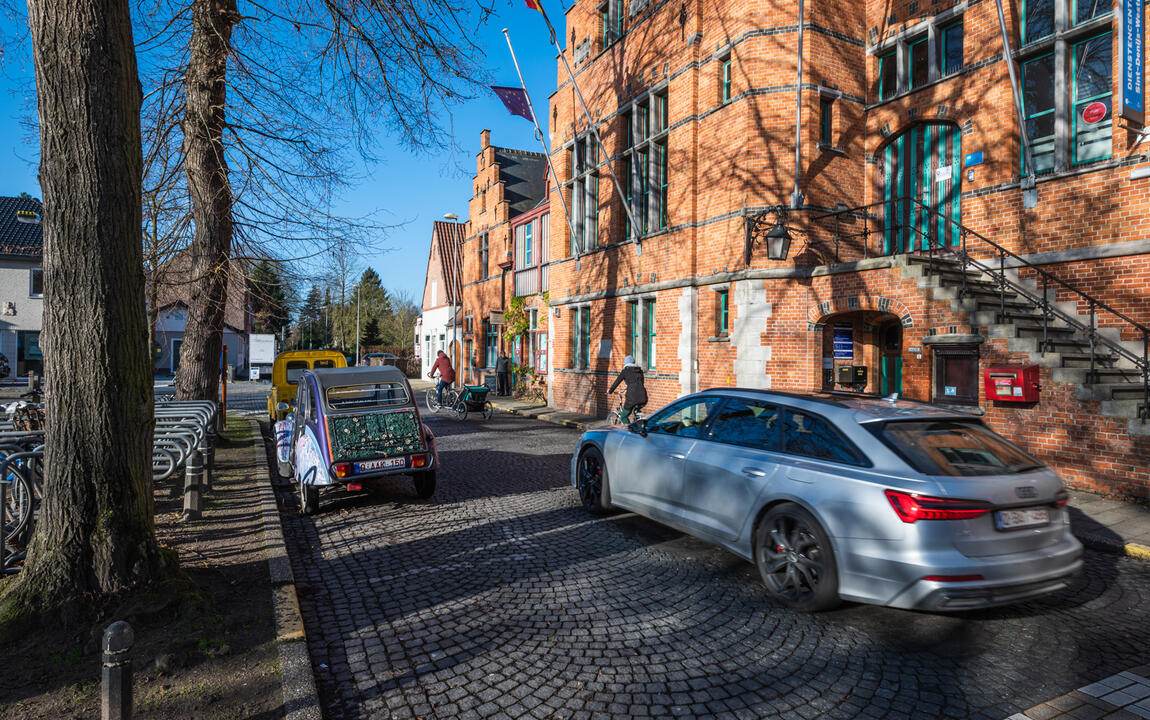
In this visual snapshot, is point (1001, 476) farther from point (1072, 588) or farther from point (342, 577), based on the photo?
point (342, 577)

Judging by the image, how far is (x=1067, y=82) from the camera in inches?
420

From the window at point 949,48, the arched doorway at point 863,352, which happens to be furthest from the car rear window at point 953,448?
the window at point 949,48

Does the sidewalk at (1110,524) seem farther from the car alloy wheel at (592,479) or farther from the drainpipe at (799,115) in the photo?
the drainpipe at (799,115)

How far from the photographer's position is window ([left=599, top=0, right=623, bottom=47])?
1906cm

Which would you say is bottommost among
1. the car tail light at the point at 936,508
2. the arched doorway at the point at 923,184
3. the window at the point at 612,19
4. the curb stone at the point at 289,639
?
the curb stone at the point at 289,639

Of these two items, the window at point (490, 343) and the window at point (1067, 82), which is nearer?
the window at point (1067, 82)

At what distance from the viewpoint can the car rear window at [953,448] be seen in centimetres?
432

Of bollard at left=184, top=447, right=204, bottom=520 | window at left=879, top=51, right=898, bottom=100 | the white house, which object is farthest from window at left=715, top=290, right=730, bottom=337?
the white house

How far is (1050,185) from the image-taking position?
35.1 feet

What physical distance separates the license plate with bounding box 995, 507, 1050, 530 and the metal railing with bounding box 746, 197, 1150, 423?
530 cm

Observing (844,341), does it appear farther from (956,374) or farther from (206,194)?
(206,194)

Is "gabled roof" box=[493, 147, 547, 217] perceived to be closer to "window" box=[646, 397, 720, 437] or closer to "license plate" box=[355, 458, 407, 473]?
"license plate" box=[355, 458, 407, 473]

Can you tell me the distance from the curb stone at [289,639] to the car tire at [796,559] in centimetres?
316

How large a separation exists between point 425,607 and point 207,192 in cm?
838
